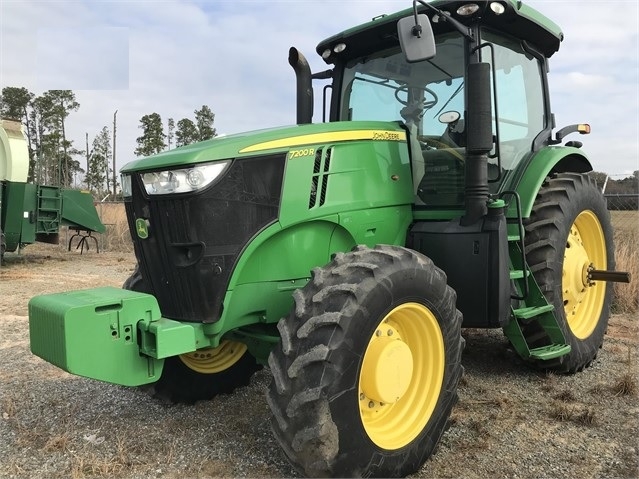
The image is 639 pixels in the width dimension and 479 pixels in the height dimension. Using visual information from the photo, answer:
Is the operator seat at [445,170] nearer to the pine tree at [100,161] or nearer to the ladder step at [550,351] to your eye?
the ladder step at [550,351]

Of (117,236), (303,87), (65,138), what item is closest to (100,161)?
(65,138)

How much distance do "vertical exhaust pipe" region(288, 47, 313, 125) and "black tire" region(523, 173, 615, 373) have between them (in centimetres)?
189

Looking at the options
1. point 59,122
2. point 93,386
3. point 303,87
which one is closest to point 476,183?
point 303,87

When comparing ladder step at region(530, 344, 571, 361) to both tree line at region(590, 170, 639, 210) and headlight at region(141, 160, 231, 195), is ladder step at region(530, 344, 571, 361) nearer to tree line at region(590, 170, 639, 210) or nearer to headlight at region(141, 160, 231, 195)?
headlight at region(141, 160, 231, 195)

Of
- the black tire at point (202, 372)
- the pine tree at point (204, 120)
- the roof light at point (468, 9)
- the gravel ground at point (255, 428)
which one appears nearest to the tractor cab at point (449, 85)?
the roof light at point (468, 9)

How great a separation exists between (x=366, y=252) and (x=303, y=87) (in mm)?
2039

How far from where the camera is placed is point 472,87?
3232 millimetres

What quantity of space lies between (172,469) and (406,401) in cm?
126

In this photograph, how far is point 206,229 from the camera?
Answer: 2605mm

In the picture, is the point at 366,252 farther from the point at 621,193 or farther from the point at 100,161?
the point at 100,161

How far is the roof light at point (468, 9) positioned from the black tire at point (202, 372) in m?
2.59

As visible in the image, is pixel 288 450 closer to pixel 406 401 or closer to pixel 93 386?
pixel 406 401

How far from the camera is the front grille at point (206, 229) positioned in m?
2.61

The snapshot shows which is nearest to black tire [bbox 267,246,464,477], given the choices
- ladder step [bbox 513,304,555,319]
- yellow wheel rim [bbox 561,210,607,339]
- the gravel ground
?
the gravel ground
